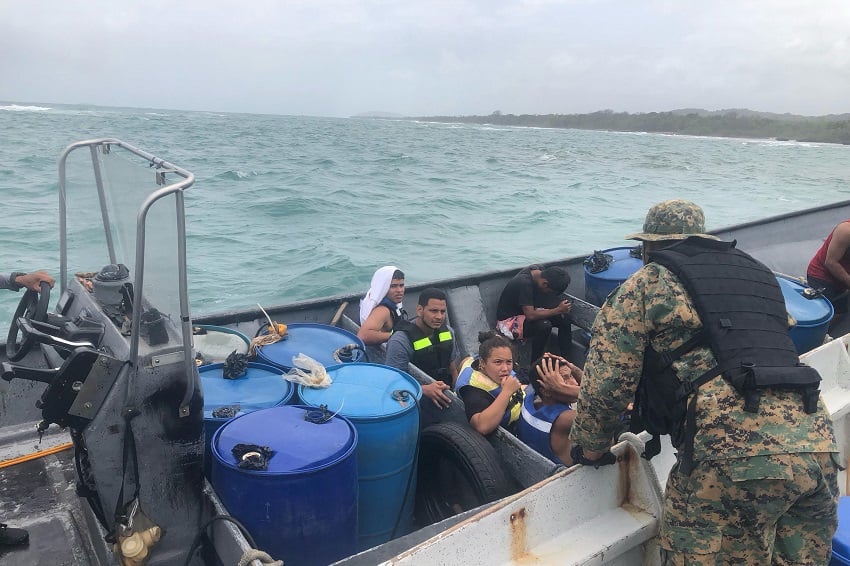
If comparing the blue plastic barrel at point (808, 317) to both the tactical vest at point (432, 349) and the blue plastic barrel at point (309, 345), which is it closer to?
the tactical vest at point (432, 349)

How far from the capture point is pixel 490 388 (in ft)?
12.8

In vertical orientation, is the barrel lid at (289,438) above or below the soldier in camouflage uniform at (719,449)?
below

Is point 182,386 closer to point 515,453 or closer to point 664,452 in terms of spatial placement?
point 515,453

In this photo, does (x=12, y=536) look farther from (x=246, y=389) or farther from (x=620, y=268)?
(x=620, y=268)

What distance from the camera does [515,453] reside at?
364 cm

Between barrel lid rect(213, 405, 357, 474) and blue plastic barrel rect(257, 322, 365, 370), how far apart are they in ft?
2.89

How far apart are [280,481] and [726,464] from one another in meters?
1.84

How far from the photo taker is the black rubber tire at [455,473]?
11.2 ft

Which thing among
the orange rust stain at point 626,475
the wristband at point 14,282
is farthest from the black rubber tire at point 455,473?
the wristband at point 14,282

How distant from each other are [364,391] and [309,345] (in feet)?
3.38

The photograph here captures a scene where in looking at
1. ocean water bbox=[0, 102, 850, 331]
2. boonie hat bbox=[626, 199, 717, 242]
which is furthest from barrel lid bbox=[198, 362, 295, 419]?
ocean water bbox=[0, 102, 850, 331]

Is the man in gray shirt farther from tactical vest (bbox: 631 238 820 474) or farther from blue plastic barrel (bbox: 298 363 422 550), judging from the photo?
tactical vest (bbox: 631 238 820 474)

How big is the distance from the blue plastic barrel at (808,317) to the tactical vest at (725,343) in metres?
3.19

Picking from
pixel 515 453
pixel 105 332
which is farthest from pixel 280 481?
pixel 515 453
